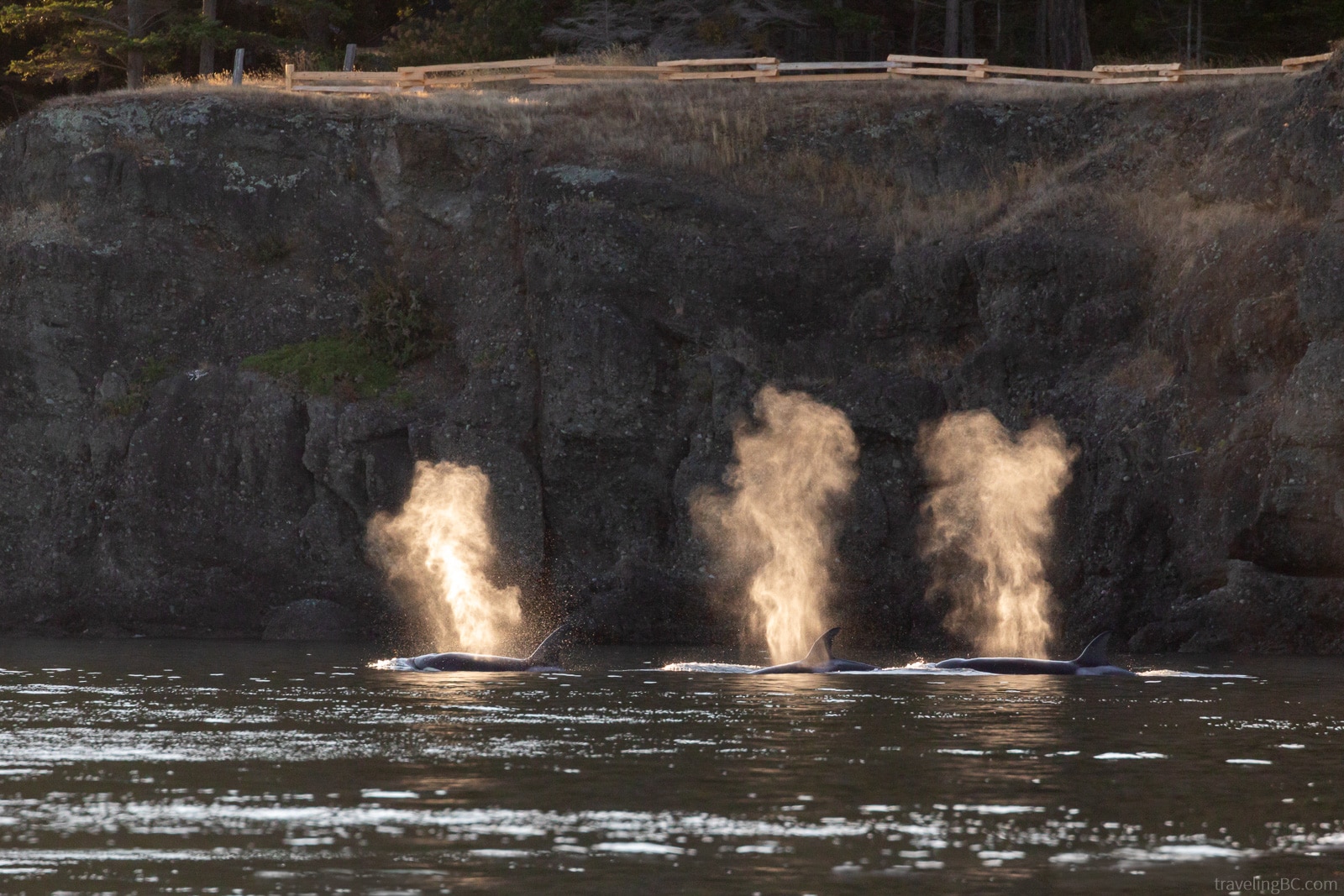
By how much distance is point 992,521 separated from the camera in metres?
38.7

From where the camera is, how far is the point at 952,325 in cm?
4216

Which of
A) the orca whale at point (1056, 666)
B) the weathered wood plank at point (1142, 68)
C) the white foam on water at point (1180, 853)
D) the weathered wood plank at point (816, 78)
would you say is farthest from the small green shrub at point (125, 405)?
the white foam on water at point (1180, 853)

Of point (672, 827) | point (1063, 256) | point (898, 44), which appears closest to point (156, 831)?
point (672, 827)

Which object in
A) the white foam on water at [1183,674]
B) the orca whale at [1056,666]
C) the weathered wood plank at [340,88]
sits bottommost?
the white foam on water at [1183,674]

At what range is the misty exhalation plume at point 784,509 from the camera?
3959 cm

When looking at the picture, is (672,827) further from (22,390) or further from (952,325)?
(22,390)

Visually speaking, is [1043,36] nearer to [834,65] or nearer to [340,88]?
[834,65]

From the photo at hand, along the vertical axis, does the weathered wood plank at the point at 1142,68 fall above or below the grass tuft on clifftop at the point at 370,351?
above

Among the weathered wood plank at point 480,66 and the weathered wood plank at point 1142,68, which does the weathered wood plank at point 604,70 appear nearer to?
the weathered wood plank at point 480,66

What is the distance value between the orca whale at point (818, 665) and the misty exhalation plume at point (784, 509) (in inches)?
415

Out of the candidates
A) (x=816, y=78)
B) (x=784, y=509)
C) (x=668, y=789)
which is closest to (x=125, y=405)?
(x=784, y=509)

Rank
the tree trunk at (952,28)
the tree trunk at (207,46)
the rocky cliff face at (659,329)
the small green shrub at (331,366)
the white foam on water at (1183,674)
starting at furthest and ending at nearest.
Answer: the tree trunk at (952,28)
the tree trunk at (207,46)
the small green shrub at (331,366)
the rocky cliff face at (659,329)
the white foam on water at (1183,674)

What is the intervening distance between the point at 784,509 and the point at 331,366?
12.8m

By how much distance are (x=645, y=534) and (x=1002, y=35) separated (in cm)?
3415
